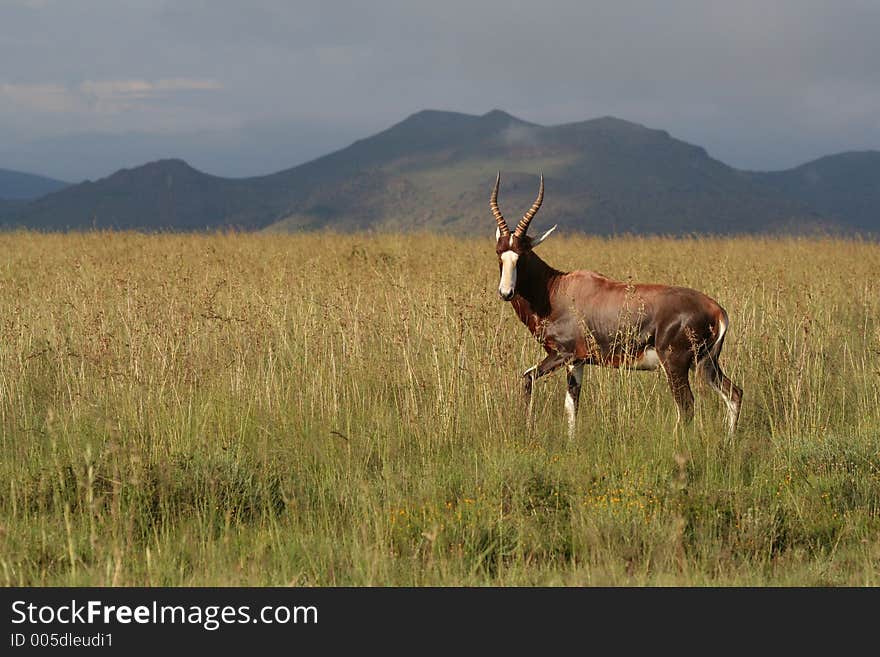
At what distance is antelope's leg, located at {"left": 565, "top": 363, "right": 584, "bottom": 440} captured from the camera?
27.2 ft

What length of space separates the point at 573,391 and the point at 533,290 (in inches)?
46.4

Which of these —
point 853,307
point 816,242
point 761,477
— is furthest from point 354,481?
point 816,242

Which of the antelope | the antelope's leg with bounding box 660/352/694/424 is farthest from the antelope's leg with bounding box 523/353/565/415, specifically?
the antelope's leg with bounding box 660/352/694/424

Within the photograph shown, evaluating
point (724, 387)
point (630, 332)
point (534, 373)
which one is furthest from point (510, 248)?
point (724, 387)

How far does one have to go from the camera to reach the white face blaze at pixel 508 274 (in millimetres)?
8539

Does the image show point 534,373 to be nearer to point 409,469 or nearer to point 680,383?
point 680,383

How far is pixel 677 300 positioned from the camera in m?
8.46

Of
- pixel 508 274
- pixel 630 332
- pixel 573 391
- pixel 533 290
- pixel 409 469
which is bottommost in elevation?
pixel 409 469

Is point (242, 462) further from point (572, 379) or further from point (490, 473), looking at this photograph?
point (572, 379)

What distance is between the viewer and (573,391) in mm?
8531

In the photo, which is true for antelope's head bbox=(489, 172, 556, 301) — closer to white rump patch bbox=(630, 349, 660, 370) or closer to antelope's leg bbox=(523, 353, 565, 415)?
antelope's leg bbox=(523, 353, 565, 415)

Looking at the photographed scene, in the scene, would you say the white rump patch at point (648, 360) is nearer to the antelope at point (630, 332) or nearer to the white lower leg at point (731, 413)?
the antelope at point (630, 332)
